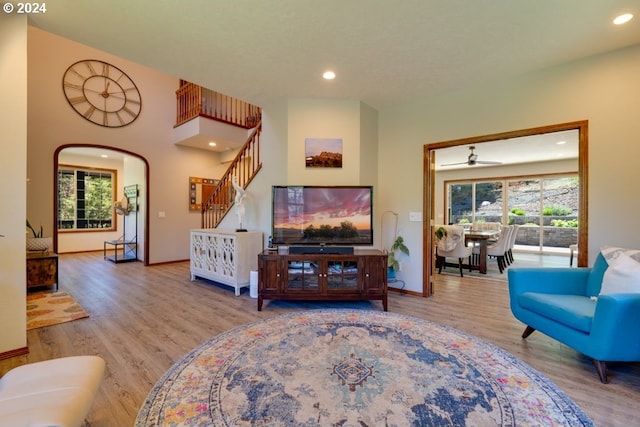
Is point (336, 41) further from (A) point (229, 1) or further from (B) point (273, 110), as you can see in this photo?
(B) point (273, 110)

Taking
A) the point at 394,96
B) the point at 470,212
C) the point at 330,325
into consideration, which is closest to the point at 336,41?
the point at 394,96

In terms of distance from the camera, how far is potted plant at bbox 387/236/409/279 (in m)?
4.06

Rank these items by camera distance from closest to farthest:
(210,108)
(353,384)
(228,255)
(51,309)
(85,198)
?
1. (353,384)
2. (51,309)
3. (228,255)
4. (210,108)
5. (85,198)

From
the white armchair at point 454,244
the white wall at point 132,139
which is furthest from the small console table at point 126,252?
the white armchair at point 454,244

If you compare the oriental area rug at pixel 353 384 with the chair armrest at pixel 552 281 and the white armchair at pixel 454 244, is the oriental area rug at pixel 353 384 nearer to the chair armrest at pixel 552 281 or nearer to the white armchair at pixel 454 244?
the chair armrest at pixel 552 281

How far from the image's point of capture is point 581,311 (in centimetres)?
205

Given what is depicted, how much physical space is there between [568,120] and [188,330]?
452 cm

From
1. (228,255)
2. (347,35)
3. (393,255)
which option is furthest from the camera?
(393,255)

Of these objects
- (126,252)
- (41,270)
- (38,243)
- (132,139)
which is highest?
(132,139)

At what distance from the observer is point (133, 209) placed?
21.2 ft

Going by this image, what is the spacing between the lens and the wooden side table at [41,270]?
3.92 m

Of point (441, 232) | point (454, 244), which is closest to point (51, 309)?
point (441, 232)

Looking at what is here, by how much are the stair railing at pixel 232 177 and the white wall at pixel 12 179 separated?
101 inches

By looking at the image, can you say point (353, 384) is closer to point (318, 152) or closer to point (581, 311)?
point (581, 311)
